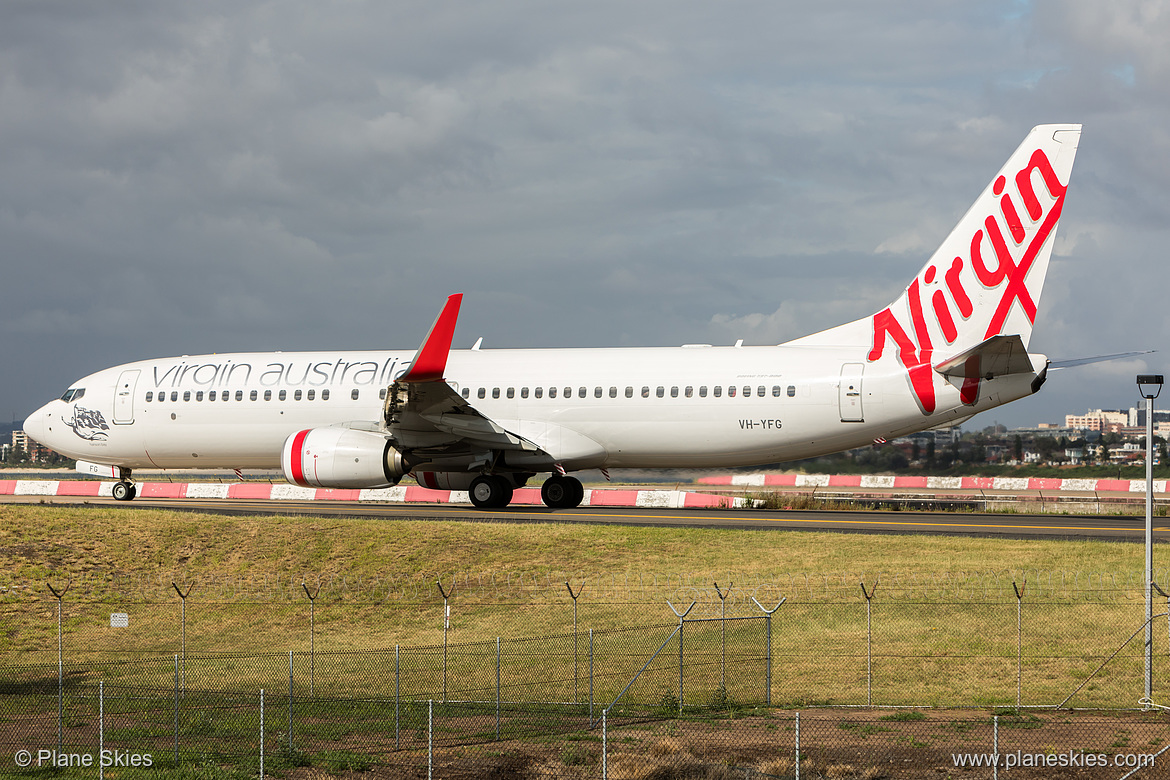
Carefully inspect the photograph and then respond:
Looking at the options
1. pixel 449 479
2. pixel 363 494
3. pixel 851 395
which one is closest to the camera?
pixel 851 395

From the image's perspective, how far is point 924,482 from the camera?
4800 centimetres

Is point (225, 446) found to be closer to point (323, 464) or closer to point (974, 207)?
point (323, 464)

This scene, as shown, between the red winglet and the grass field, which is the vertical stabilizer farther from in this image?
the red winglet

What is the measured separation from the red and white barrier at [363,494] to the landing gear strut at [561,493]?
2.67m

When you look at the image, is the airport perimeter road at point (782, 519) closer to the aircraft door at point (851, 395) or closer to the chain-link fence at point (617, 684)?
the aircraft door at point (851, 395)

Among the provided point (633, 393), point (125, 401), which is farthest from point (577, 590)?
point (125, 401)

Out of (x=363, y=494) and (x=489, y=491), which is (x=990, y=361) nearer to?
(x=489, y=491)

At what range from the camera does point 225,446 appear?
34156 millimetres

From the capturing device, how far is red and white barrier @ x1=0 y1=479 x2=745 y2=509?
36.6 m

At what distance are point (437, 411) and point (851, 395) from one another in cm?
1032

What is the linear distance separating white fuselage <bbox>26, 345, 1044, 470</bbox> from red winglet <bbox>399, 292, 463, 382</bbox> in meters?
4.85

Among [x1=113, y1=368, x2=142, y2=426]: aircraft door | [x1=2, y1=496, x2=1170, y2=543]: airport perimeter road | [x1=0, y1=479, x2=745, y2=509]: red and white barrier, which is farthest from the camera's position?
[x1=0, y1=479, x2=745, y2=509]: red and white barrier

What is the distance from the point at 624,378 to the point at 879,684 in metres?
14.5

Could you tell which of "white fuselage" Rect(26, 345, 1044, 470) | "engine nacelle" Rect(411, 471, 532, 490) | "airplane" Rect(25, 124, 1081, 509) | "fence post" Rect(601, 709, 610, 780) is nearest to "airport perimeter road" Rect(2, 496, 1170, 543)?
"engine nacelle" Rect(411, 471, 532, 490)
